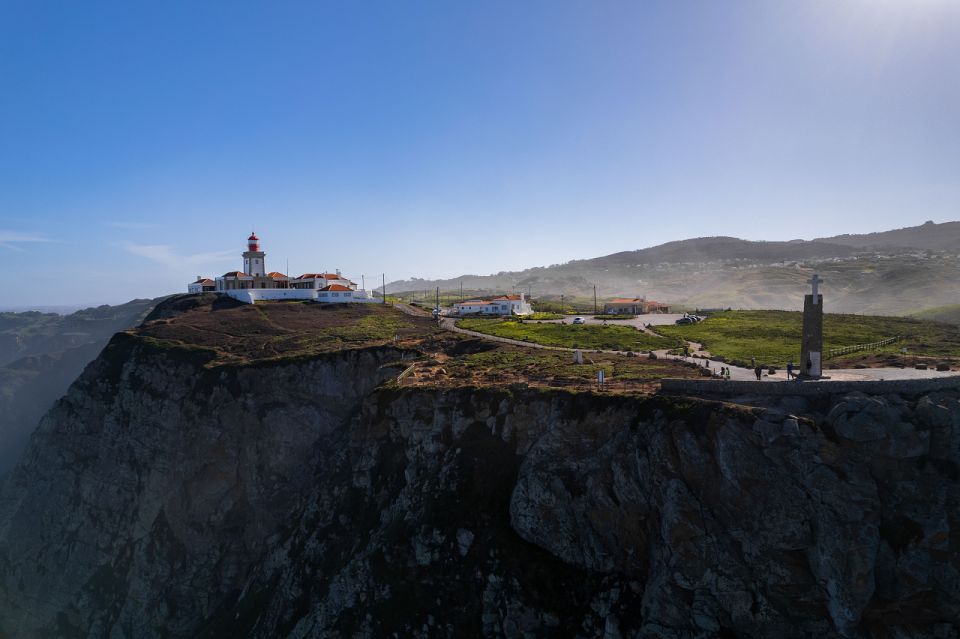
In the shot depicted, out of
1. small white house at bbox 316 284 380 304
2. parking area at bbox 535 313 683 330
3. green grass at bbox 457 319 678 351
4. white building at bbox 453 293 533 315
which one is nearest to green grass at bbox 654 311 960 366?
parking area at bbox 535 313 683 330

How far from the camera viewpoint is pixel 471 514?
2944 centimetres

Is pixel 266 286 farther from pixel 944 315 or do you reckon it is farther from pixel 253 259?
pixel 944 315

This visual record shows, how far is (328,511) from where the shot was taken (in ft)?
115

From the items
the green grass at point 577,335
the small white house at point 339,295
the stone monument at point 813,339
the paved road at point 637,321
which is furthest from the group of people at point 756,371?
the small white house at point 339,295

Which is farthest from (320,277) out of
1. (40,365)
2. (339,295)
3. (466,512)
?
(40,365)

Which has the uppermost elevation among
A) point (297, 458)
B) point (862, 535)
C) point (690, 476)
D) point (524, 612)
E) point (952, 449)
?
point (952, 449)

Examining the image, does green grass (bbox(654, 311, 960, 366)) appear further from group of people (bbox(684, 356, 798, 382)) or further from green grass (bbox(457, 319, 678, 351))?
green grass (bbox(457, 319, 678, 351))

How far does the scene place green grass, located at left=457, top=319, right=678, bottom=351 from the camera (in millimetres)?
49406

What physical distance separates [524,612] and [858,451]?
1690cm

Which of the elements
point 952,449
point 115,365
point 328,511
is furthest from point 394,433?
point 115,365

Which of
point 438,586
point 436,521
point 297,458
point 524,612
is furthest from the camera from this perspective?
point 297,458

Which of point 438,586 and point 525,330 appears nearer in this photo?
point 438,586

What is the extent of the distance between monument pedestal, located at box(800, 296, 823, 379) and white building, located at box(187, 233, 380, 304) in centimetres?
5924

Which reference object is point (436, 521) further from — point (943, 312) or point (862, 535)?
point (943, 312)
